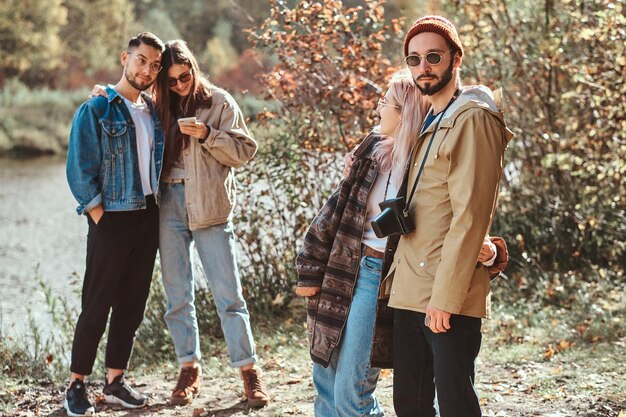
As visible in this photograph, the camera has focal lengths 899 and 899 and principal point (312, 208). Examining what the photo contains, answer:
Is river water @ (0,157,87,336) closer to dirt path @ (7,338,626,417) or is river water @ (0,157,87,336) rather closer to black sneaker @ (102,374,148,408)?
dirt path @ (7,338,626,417)

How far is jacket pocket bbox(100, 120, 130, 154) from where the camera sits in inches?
168

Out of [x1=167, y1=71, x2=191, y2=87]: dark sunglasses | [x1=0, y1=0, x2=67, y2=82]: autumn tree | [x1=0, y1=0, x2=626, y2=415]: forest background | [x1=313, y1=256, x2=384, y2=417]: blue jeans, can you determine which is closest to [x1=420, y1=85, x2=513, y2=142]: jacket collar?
[x1=313, y1=256, x2=384, y2=417]: blue jeans

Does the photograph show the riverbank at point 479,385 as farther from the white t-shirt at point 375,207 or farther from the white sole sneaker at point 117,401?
the white t-shirt at point 375,207

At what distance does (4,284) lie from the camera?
10508 mm

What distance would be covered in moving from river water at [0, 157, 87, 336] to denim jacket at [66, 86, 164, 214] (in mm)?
2246

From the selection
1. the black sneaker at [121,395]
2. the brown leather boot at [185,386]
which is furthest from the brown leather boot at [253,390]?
→ the black sneaker at [121,395]

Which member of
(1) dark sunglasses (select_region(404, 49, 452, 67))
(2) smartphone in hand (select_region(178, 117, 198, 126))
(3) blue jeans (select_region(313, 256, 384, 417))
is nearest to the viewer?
(1) dark sunglasses (select_region(404, 49, 452, 67))

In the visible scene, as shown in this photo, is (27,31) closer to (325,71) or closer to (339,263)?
(325,71)

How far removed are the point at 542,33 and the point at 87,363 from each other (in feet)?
15.8

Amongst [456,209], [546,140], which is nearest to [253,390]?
[456,209]

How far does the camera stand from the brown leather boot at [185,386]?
4.63 meters

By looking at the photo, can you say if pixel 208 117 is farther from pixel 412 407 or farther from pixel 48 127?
pixel 48 127

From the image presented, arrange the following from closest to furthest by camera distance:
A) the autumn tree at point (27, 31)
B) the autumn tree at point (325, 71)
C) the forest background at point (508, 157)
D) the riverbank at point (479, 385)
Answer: the riverbank at point (479, 385) < the forest background at point (508, 157) < the autumn tree at point (325, 71) < the autumn tree at point (27, 31)

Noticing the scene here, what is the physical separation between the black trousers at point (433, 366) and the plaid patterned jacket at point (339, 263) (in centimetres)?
15
